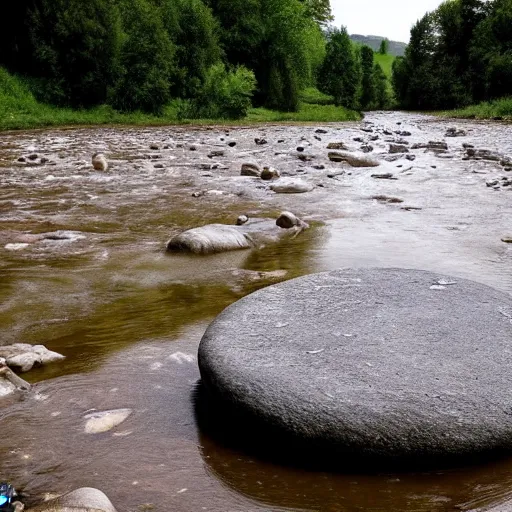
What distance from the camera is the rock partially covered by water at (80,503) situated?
1.29 metres

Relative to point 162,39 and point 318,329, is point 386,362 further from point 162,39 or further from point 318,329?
point 162,39

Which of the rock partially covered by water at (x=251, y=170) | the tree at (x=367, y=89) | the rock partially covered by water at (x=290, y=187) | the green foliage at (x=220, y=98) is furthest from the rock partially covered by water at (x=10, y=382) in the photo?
the tree at (x=367, y=89)

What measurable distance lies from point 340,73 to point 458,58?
1121cm

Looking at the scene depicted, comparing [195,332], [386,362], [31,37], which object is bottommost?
[195,332]

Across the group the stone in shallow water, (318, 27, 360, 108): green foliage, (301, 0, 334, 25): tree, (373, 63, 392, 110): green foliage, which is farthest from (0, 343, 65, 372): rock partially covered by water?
(373, 63, 392, 110): green foliage

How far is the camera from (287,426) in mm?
1584

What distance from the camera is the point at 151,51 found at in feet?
74.1

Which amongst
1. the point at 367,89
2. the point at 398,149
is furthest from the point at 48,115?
the point at 367,89

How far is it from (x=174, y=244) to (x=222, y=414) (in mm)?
2051

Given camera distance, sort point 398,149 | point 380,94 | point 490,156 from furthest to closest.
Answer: point 380,94
point 398,149
point 490,156

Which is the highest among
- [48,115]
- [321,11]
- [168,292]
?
[321,11]

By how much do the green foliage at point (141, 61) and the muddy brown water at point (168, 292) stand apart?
1586 centimetres

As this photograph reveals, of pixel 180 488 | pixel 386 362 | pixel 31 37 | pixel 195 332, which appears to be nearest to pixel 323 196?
pixel 195 332

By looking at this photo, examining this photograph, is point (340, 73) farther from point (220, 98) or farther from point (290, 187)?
point (290, 187)
